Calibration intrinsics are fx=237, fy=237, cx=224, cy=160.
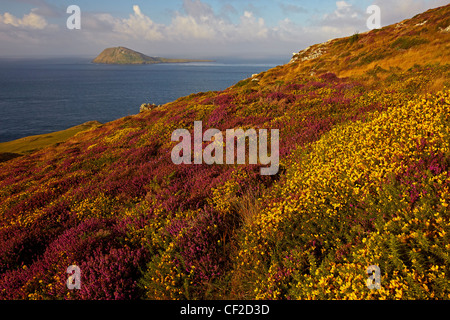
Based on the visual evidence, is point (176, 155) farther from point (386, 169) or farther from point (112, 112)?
point (112, 112)

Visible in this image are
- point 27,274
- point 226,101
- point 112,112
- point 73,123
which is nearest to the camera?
point 27,274

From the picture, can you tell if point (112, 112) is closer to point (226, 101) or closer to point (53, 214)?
point (226, 101)

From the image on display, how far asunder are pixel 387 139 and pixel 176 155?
803 cm

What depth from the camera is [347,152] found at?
5.84 m

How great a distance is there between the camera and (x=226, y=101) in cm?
1830
